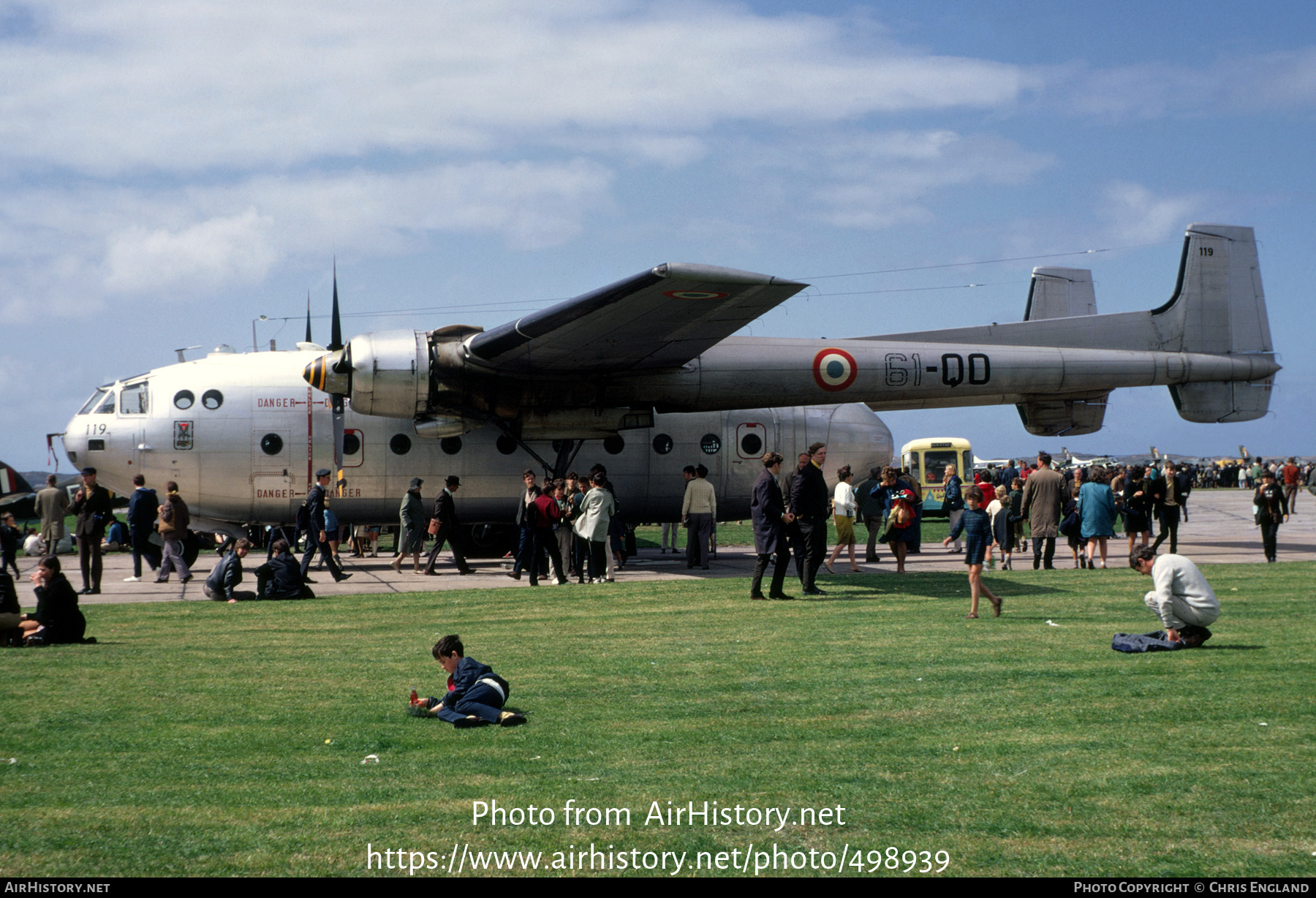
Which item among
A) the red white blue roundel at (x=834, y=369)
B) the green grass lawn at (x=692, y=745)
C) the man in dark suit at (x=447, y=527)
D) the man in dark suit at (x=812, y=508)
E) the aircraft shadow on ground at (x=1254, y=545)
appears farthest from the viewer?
the aircraft shadow on ground at (x=1254, y=545)

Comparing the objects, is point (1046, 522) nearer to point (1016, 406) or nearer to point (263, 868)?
point (1016, 406)

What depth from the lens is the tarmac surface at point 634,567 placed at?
1816 cm

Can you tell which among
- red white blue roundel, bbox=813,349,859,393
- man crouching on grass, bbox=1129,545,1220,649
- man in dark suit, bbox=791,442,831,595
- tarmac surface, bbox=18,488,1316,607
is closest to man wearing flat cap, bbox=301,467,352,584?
tarmac surface, bbox=18,488,1316,607

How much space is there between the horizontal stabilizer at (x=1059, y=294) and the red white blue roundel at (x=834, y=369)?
897 cm

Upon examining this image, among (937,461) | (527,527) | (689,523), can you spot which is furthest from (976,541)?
(937,461)

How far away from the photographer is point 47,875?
4.98 metres

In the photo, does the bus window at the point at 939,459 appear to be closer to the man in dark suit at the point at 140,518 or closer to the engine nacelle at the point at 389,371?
the engine nacelle at the point at 389,371

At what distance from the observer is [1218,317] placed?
2528cm

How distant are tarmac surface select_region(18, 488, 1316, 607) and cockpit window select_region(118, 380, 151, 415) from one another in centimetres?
318

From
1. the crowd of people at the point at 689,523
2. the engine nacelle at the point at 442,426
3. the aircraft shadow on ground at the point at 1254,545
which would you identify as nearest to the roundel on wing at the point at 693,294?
the crowd of people at the point at 689,523

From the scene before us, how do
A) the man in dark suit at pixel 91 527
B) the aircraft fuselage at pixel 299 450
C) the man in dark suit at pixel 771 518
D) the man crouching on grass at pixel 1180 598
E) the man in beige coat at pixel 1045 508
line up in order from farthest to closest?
the aircraft fuselage at pixel 299 450 → the man in beige coat at pixel 1045 508 → the man in dark suit at pixel 91 527 → the man in dark suit at pixel 771 518 → the man crouching on grass at pixel 1180 598

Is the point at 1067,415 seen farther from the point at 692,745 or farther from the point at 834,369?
the point at 692,745

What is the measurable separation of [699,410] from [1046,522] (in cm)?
684

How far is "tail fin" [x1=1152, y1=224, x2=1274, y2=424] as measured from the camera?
983 inches
